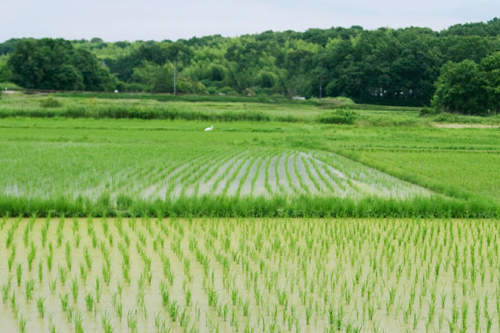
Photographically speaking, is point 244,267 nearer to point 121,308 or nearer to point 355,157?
point 121,308

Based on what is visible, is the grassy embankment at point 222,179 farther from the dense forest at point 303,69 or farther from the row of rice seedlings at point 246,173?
the dense forest at point 303,69

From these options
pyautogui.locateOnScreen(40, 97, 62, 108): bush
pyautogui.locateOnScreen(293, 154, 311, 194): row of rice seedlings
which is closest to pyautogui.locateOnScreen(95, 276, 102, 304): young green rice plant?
pyautogui.locateOnScreen(293, 154, 311, 194): row of rice seedlings

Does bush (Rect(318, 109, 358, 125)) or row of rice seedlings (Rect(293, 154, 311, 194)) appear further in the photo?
bush (Rect(318, 109, 358, 125))

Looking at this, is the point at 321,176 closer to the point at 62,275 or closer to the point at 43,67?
the point at 62,275

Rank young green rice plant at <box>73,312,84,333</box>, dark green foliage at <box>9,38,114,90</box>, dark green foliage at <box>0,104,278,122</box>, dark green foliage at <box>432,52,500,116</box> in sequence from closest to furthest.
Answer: young green rice plant at <box>73,312,84,333</box>
dark green foliage at <box>0,104,278,122</box>
dark green foliage at <box>432,52,500,116</box>
dark green foliage at <box>9,38,114,90</box>

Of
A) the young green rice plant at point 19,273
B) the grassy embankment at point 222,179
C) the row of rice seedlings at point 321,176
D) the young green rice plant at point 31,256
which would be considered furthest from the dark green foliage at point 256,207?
the young green rice plant at point 19,273

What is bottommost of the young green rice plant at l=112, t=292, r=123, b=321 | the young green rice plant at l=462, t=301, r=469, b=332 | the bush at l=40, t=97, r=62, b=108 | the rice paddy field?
the rice paddy field

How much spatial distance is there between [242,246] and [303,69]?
61.9 metres

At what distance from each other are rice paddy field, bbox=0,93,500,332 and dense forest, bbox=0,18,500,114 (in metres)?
35.0

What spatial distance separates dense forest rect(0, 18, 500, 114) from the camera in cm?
4284

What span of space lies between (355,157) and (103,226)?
927cm

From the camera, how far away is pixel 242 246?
536 cm

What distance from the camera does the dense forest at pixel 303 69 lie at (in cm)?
4284

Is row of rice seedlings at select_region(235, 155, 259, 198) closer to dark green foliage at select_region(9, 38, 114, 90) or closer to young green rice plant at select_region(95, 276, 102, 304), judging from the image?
young green rice plant at select_region(95, 276, 102, 304)
